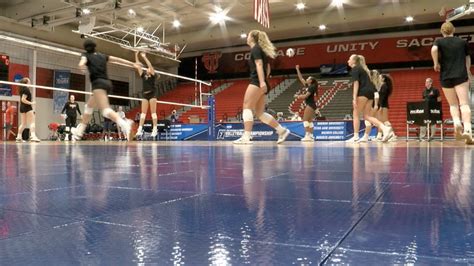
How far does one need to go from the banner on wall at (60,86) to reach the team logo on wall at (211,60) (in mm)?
8966

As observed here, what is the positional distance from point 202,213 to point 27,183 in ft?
3.69

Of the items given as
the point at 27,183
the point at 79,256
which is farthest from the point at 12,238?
the point at 27,183

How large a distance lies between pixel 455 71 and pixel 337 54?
19.5 metres

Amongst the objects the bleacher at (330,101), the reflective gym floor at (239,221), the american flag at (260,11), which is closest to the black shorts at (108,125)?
the bleacher at (330,101)

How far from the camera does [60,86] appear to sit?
2161cm

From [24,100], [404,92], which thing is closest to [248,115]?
[24,100]

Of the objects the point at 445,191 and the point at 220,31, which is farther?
the point at 220,31

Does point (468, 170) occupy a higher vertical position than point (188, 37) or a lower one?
lower

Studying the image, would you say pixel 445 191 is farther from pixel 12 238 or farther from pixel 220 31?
pixel 220 31

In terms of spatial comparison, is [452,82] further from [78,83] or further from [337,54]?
[78,83]

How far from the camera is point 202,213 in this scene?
1234mm

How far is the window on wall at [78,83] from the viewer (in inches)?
894

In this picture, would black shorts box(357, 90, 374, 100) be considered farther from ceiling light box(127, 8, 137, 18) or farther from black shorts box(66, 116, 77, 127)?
ceiling light box(127, 8, 137, 18)

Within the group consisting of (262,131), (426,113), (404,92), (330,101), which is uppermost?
(404,92)
